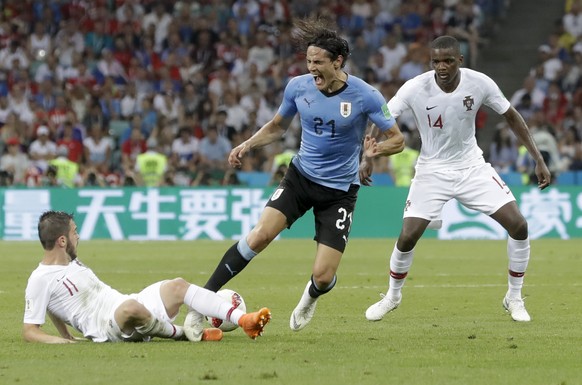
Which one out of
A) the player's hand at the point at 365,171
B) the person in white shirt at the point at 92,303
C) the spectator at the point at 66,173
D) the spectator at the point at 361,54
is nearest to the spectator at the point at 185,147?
the spectator at the point at 66,173

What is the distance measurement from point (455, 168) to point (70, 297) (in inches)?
147

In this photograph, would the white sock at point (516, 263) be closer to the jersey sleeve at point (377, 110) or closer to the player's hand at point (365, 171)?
the player's hand at point (365, 171)

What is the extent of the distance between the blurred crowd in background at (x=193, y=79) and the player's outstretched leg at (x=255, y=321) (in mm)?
15778

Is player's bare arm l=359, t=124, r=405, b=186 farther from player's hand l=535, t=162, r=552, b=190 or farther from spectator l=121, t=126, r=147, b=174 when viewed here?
spectator l=121, t=126, r=147, b=174

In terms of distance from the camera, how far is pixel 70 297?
8.66 m

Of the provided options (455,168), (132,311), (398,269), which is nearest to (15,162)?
(398,269)

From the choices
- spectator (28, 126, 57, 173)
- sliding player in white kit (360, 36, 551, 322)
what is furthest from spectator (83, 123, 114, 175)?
sliding player in white kit (360, 36, 551, 322)

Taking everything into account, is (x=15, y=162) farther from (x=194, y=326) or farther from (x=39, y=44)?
(x=194, y=326)

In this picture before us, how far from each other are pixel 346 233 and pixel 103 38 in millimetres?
22037

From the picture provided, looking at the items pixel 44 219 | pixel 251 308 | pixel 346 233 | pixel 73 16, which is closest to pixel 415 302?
pixel 251 308

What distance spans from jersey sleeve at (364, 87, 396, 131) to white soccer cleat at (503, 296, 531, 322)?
215cm

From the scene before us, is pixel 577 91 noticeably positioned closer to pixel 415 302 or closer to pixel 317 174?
pixel 415 302

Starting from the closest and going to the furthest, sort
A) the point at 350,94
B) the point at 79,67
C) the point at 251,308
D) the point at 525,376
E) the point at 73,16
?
the point at 525,376 < the point at 350,94 < the point at 251,308 < the point at 79,67 < the point at 73,16

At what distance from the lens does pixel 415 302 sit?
12.6 m
